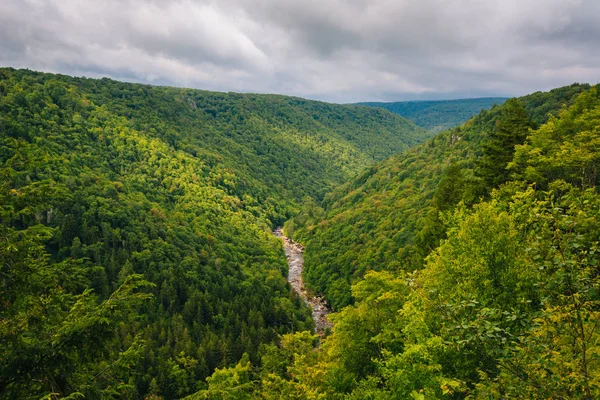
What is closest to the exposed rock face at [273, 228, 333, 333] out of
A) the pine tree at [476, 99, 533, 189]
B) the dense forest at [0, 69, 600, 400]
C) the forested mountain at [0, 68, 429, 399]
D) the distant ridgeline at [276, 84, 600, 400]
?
the dense forest at [0, 69, 600, 400]

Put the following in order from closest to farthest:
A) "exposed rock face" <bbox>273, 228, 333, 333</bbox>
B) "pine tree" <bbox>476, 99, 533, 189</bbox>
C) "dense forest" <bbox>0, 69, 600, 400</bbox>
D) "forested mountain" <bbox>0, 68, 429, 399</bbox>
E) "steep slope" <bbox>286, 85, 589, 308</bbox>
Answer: "dense forest" <bbox>0, 69, 600, 400</bbox>
"forested mountain" <bbox>0, 68, 429, 399</bbox>
"pine tree" <bbox>476, 99, 533, 189</bbox>
"steep slope" <bbox>286, 85, 589, 308</bbox>
"exposed rock face" <bbox>273, 228, 333, 333</bbox>

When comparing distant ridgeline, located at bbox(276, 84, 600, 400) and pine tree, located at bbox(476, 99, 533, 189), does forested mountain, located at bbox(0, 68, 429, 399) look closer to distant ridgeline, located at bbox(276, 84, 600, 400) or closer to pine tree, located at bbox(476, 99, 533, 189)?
distant ridgeline, located at bbox(276, 84, 600, 400)

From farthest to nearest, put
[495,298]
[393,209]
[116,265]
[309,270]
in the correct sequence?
1. [309,270]
2. [393,209]
3. [116,265]
4. [495,298]

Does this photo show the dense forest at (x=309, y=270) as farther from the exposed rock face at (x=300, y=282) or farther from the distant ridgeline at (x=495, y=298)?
the exposed rock face at (x=300, y=282)

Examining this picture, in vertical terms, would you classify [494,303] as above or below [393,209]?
above

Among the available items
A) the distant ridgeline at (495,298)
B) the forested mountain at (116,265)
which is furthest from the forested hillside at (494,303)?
the forested mountain at (116,265)

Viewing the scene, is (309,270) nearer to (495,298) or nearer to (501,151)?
(501,151)

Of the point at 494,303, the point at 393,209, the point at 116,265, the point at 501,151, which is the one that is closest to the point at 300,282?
the point at 393,209

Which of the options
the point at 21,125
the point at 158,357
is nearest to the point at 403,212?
the point at 158,357
